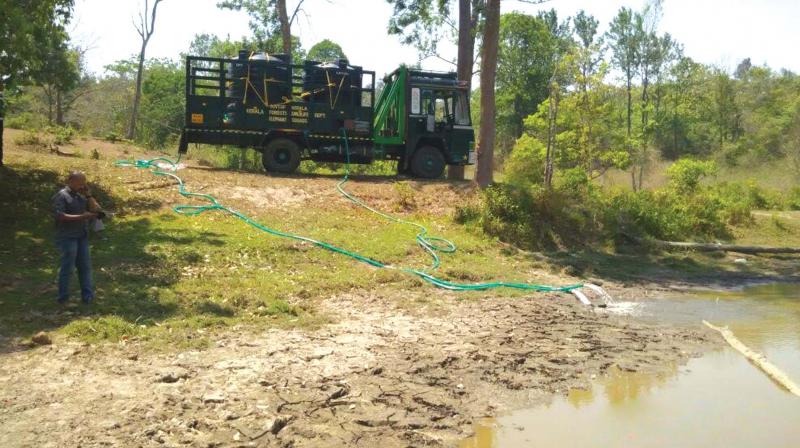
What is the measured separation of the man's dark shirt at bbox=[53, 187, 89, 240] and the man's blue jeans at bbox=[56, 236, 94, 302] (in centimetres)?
8

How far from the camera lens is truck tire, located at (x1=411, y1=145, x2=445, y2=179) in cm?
1991

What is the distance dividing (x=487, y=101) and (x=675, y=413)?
12.2 metres

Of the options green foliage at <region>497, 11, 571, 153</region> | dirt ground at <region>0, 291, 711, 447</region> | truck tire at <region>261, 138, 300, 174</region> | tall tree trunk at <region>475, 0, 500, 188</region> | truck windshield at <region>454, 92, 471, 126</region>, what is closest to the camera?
dirt ground at <region>0, 291, 711, 447</region>

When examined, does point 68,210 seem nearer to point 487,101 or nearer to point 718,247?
point 487,101

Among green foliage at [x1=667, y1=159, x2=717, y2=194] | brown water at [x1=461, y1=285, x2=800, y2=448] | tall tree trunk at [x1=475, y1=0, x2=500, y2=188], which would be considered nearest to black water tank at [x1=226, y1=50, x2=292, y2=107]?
tall tree trunk at [x1=475, y1=0, x2=500, y2=188]

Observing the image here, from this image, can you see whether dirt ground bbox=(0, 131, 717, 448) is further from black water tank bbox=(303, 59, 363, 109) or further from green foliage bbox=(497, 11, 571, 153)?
green foliage bbox=(497, 11, 571, 153)

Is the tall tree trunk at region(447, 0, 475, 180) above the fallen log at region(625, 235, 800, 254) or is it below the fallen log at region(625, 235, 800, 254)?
above

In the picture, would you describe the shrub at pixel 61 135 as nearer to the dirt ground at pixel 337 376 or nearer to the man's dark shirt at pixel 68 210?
the man's dark shirt at pixel 68 210

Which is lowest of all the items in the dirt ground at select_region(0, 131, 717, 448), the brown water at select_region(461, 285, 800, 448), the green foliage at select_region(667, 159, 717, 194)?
the brown water at select_region(461, 285, 800, 448)

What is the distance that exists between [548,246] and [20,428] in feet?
41.7

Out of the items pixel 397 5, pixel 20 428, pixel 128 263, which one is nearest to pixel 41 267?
pixel 128 263

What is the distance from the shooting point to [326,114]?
19.1 m

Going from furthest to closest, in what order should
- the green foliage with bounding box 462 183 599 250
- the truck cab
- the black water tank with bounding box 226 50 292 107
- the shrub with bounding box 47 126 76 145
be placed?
1. the shrub with bounding box 47 126 76 145
2. the truck cab
3. the black water tank with bounding box 226 50 292 107
4. the green foliage with bounding box 462 183 599 250

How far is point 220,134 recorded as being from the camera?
60.6 ft
